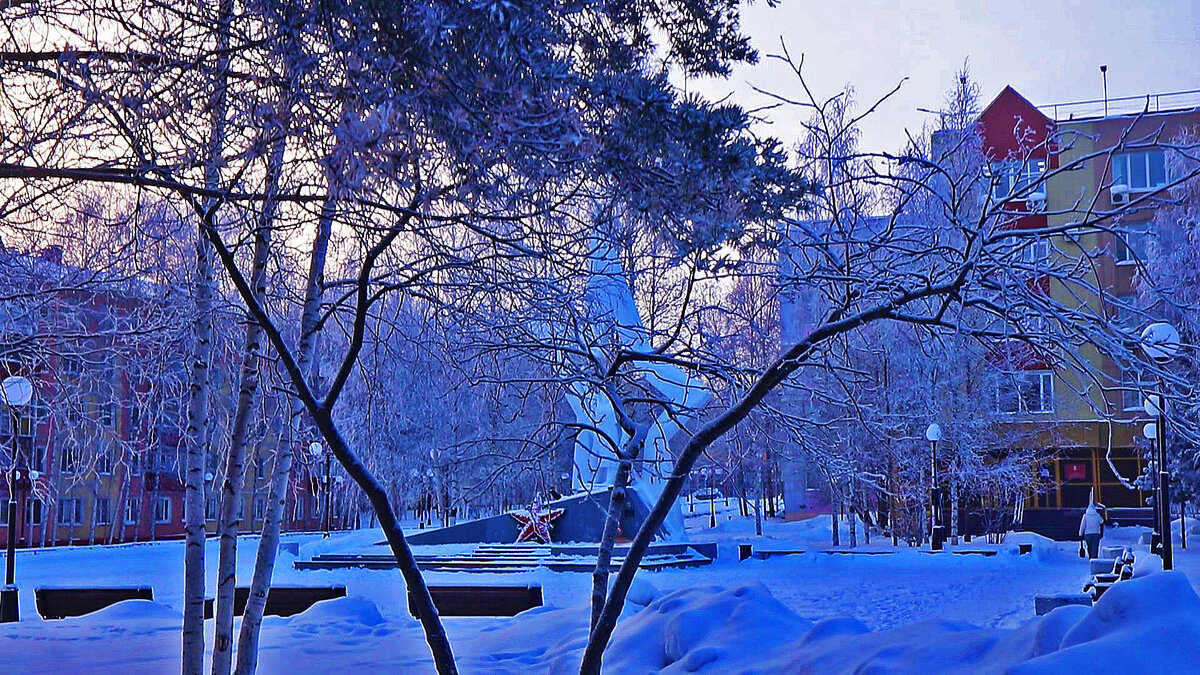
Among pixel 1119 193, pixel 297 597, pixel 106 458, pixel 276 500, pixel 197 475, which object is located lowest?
pixel 297 597

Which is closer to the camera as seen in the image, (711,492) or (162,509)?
(711,492)

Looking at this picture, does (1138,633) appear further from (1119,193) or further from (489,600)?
(489,600)

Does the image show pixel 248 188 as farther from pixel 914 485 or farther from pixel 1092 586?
pixel 914 485

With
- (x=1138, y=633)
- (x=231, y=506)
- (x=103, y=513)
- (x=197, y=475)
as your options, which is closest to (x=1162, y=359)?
(x=1138, y=633)

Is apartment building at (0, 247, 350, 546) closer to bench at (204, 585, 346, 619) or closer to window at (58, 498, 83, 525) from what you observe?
window at (58, 498, 83, 525)

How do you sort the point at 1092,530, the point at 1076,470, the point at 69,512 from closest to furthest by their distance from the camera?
the point at 1092,530
the point at 69,512
the point at 1076,470

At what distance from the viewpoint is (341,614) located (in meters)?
14.1

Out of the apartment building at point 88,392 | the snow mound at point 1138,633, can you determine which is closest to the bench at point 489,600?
the apartment building at point 88,392

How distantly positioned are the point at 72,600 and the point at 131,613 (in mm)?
2132

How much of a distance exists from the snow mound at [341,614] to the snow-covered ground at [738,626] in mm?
23

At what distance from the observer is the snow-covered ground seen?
614cm

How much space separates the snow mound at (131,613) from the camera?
47.1 feet

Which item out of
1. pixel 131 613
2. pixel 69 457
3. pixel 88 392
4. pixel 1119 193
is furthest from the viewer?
pixel 69 457

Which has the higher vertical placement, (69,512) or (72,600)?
(69,512)
